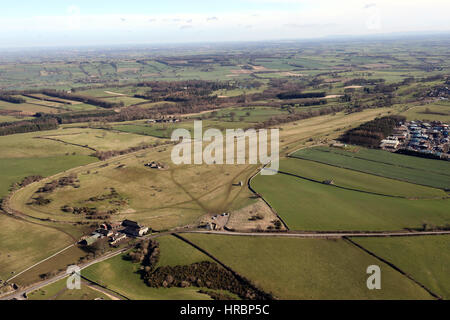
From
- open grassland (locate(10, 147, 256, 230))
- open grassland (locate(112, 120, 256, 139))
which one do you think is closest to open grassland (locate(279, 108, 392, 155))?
open grassland (locate(112, 120, 256, 139))

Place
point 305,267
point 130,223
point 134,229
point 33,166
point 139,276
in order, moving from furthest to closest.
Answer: point 33,166 < point 130,223 < point 134,229 < point 305,267 < point 139,276

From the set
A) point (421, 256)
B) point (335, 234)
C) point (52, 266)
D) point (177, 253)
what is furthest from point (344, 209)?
point (52, 266)

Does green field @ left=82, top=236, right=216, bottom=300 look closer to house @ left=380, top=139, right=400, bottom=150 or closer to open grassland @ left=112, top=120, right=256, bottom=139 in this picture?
house @ left=380, top=139, right=400, bottom=150

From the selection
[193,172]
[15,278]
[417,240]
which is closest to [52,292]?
[15,278]

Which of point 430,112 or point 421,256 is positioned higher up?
point 430,112

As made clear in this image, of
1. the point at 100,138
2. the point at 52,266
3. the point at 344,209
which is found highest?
the point at 100,138

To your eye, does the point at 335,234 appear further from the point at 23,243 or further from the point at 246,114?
the point at 246,114

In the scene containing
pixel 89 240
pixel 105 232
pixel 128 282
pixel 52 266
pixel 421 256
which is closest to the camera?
pixel 128 282

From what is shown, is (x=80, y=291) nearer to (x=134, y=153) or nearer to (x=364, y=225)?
(x=364, y=225)
